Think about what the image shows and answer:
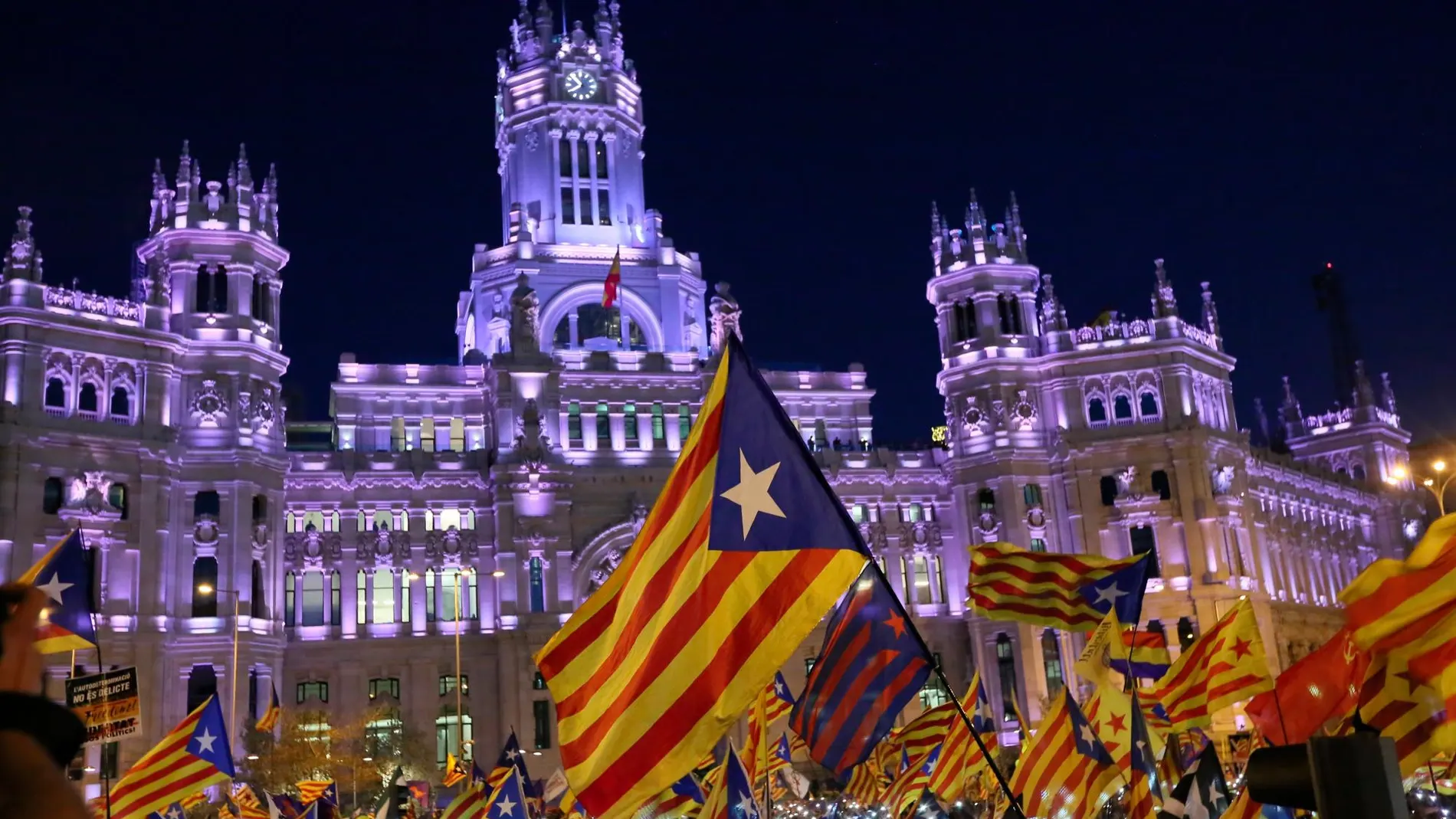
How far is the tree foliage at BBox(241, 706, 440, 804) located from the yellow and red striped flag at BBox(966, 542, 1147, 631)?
3695cm

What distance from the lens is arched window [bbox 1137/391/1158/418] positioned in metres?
83.1

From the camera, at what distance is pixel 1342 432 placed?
364ft

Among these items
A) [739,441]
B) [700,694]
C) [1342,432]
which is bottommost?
[700,694]

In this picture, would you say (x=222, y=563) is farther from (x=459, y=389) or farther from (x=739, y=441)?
(x=739, y=441)

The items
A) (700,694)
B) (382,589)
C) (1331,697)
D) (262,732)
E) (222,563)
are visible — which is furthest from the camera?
(382,589)

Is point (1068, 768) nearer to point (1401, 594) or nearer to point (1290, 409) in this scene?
point (1401, 594)

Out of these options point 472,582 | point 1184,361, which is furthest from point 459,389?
point 1184,361

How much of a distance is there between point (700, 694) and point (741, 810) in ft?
30.9

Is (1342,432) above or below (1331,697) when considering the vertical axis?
above

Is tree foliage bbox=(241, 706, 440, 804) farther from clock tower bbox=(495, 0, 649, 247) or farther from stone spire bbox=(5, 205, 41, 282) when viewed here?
clock tower bbox=(495, 0, 649, 247)

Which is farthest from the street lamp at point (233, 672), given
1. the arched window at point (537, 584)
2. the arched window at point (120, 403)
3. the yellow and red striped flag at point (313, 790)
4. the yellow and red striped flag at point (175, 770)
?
the yellow and red striped flag at point (175, 770)

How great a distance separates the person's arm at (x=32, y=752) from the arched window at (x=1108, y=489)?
80.2m

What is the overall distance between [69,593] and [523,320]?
5916 centimetres

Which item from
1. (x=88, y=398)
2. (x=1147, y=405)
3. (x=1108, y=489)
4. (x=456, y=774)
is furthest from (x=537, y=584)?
(x=1147, y=405)
